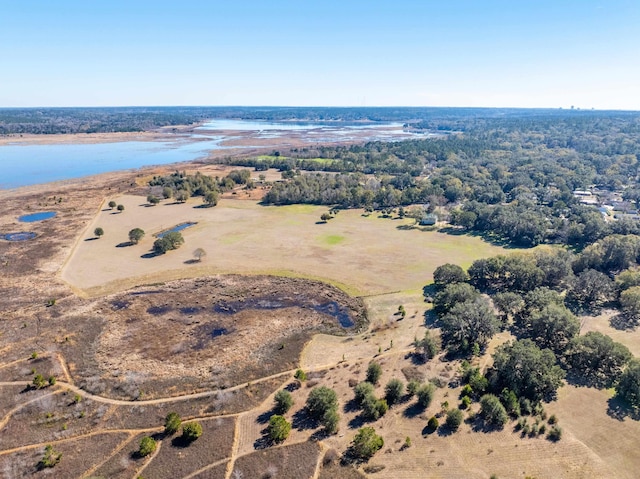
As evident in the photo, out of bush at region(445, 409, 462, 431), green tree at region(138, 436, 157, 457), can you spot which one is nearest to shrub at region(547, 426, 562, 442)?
bush at region(445, 409, 462, 431)

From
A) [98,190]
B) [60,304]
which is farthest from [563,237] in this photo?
[98,190]

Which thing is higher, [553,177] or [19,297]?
[553,177]

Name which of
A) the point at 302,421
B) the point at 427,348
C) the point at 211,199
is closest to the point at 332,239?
the point at 427,348

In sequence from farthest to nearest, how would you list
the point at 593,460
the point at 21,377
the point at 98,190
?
the point at 98,190 < the point at 21,377 < the point at 593,460

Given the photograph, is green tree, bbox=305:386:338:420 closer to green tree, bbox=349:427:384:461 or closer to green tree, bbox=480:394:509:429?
green tree, bbox=349:427:384:461

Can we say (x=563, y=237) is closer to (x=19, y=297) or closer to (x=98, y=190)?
(x=19, y=297)

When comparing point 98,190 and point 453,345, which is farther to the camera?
point 98,190

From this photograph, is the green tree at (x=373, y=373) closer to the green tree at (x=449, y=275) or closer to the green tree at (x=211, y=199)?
the green tree at (x=449, y=275)
